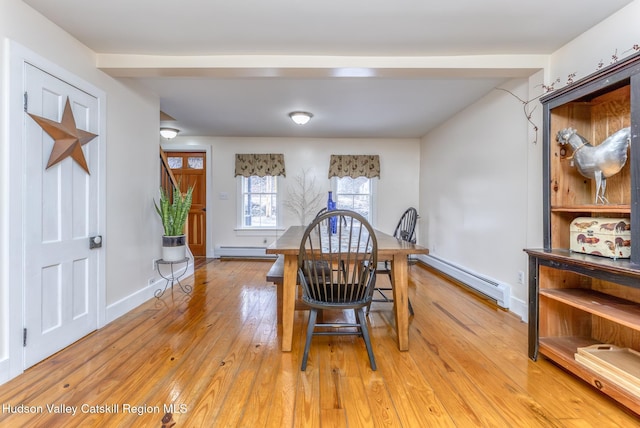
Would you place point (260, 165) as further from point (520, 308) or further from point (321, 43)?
point (520, 308)

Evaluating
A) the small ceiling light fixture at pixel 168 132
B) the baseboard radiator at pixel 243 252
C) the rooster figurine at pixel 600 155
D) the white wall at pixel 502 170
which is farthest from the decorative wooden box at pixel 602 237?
the small ceiling light fixture at pixel 168 132

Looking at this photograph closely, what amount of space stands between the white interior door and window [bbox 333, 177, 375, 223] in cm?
400

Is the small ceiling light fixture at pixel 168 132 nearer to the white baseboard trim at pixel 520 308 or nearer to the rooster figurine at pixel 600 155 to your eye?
the rooster figurine at pixel 600 155

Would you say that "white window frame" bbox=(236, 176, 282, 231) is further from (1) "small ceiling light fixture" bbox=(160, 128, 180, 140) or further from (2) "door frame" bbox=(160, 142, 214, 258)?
(1) "small ceiling light fixture" bbox=(160, 128, 180, 140)

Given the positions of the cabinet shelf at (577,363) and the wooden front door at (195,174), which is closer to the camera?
the cabinet shelf at (577,363)

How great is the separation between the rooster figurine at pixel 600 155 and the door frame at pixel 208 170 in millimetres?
5257

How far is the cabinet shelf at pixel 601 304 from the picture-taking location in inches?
59.0

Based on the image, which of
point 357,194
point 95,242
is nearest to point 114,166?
point 95,242

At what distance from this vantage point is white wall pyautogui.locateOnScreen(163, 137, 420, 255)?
5.74 m

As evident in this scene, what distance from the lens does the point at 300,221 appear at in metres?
5.80

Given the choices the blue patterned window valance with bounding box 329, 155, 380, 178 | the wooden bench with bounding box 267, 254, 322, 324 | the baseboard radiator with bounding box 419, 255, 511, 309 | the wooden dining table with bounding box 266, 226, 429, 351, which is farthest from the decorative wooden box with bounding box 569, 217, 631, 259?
the blue patterned window valance with bounding box 329, 155, 380, 178

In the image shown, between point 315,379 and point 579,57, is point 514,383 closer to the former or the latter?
point 315,379

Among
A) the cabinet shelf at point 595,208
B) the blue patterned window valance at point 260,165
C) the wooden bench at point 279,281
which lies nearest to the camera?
the cabinet shelf at point 595,208

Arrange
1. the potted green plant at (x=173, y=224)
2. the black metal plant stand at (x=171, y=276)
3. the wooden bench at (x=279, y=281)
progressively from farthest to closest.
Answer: the black metal plant stand at (x=171, y=276)
the potted green plant at (x=173, y=224)
the wooden bench at (x=279, y=281)
